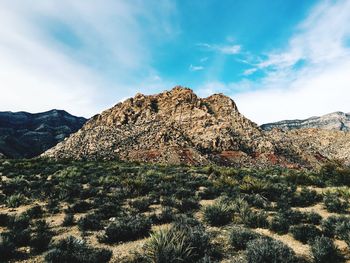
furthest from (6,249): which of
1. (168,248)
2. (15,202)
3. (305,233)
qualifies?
(305,233)

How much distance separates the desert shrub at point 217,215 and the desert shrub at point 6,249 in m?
5.97

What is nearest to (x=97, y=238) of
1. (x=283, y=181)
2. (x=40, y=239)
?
(x=40, y=239)

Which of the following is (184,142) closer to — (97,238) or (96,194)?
(96,194)

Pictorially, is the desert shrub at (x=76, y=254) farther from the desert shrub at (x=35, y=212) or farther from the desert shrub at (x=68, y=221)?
the desert shrub at (x=35, y=212)

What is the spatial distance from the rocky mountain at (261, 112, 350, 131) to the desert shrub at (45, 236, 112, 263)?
486 feet

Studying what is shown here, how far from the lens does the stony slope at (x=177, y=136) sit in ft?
175

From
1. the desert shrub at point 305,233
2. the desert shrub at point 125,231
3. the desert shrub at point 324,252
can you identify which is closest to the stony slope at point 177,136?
the desert shrub at point 125,231

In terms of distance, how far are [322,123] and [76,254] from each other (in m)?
171

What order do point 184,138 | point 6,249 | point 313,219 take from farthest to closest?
point 184,138
point 313,219
point 6,249

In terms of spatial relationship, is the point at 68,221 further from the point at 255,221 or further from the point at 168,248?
the point at 255,221

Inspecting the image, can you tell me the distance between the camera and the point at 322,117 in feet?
540

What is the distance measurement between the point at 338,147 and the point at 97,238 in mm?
83943

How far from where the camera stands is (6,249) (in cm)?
746

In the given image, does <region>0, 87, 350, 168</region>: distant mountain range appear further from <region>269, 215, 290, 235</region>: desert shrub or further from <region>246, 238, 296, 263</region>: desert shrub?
<region>246, 238, 296, 263</region>: desert shrub
